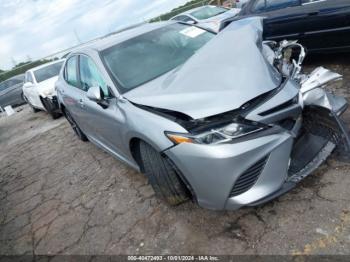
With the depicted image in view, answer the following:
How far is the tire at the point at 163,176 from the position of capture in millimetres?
2594

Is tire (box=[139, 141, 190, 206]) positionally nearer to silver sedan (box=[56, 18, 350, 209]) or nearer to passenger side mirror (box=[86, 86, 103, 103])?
silver sedan (box=[56, 18, 350, 209])

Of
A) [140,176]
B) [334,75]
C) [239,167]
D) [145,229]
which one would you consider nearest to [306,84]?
[334,75]

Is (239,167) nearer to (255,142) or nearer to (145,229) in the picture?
(255,142)

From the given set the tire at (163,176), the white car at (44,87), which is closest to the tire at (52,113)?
the white car at (44,87)

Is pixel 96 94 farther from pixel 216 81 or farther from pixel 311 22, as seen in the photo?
pixel 311 22

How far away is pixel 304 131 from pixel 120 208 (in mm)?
1951

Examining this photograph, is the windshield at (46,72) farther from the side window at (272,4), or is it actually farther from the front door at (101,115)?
the side window at (272,4)

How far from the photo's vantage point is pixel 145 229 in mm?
2941

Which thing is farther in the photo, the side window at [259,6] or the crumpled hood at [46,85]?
the crumpled hood at [46,85]

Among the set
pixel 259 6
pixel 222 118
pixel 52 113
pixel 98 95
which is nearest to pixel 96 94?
pixel 98 95

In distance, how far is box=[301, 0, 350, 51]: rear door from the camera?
4352mm

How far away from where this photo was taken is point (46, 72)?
9266mm

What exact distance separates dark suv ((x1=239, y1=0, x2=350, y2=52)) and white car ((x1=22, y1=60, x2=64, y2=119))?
5.38 meters

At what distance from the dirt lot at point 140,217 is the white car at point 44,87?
3435mm
